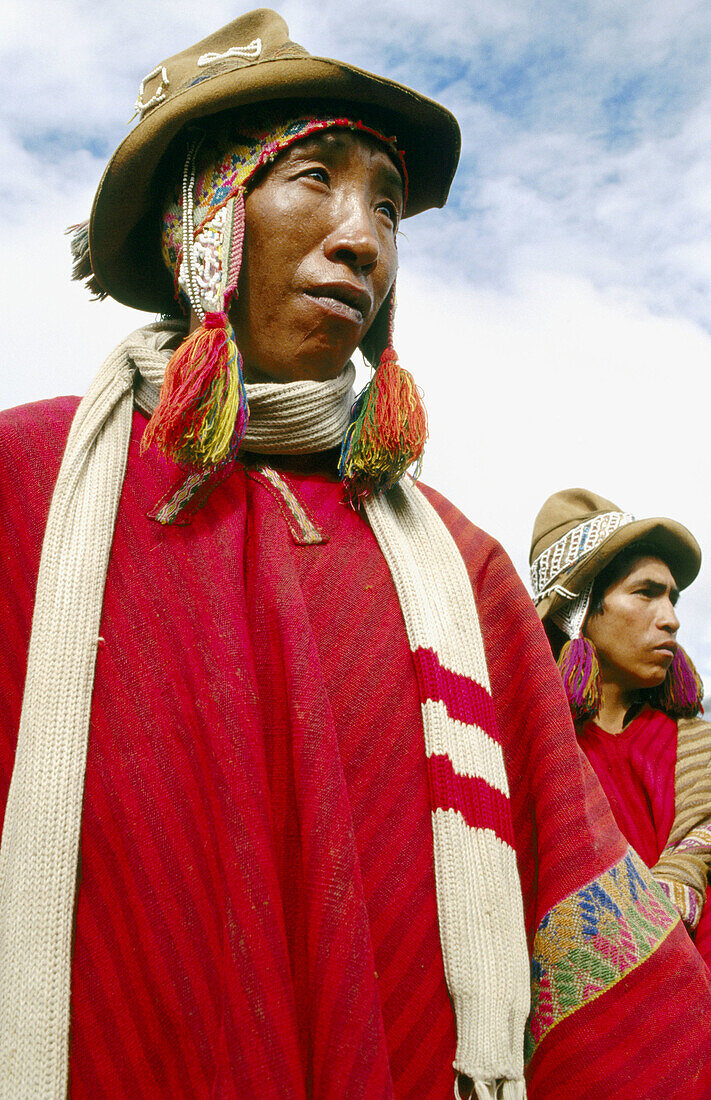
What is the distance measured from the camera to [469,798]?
4.65 ft

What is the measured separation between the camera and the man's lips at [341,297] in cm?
172

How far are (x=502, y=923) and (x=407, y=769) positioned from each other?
0.87 feet

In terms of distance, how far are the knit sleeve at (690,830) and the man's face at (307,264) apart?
6.49 ft

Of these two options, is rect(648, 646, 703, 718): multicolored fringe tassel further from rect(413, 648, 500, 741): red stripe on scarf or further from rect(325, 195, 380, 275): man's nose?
rect(325, 195, 380, 275): man's nose

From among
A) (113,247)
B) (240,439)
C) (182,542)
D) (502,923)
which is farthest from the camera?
(113,247)

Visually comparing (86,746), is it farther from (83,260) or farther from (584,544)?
(584,544)

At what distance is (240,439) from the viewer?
5.28 feet

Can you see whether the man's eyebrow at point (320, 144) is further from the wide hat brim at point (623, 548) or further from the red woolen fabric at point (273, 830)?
the wide hat brim at point (623, 548)

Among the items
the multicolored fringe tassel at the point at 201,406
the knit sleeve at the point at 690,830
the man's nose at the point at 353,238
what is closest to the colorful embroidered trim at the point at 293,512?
the multicolored fringe tassel at the point at 201,406

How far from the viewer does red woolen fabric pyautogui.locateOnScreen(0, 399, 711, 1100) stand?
3.78 feet

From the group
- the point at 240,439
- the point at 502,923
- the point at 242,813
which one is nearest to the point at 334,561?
the point at 240,439

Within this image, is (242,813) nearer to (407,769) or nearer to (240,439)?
(407,769)

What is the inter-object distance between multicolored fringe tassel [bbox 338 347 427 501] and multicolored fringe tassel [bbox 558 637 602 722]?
2.01 m

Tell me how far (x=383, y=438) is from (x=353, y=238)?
39 centimetres
